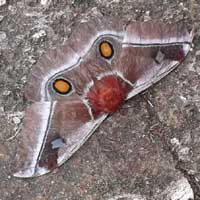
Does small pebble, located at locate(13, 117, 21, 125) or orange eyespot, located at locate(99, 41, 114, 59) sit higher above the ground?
orange eyespot, located at locate(99, 41, 114, 59)

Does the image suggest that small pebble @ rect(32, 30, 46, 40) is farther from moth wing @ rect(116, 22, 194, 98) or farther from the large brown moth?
moth wing @ rect(116, 22, 194, 98)

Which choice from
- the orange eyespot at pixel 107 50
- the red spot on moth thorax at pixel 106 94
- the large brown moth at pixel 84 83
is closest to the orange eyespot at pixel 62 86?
the large brown moth at pixel 84 83

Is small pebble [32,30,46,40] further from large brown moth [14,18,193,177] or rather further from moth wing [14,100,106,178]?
moth wing [14,100,106,178]

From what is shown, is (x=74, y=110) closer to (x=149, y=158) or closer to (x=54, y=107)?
(x=54, y=107)

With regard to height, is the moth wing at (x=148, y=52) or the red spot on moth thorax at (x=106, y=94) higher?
the moth wing at (x=148, y=52)

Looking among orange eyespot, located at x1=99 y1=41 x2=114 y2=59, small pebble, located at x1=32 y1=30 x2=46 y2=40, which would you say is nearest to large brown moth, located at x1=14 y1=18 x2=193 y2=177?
orange eyespot, located at x1=99 y1=41 x2=114 y2=59

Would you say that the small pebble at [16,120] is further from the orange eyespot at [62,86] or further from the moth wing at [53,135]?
the orange eyespot at [62,86]

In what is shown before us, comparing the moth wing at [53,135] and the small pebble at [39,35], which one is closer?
the moth wing at [53,135]

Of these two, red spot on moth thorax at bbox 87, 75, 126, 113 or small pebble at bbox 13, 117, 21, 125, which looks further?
small pebble at bbox 13, 117, 21, 125

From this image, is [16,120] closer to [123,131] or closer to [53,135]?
[53,135]
